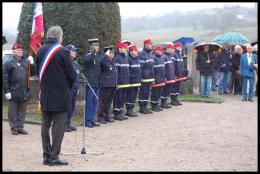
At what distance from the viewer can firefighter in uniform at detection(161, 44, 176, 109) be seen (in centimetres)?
1492

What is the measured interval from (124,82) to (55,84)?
5.01m

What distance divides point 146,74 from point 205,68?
3.83 meters

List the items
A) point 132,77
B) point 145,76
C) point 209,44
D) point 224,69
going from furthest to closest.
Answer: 1. point 224,69
2. point 209,44
3. point 145,76
4. point 132,77

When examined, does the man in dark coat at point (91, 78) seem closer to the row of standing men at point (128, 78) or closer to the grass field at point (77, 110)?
the row of standing men at point (128, 78)

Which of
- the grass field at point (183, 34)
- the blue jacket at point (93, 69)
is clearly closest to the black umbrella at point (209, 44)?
the blue jacket at point (93, 69)

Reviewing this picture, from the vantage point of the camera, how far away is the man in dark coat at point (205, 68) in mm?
17078

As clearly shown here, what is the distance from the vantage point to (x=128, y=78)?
13039 mm

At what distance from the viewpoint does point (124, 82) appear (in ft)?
42.4

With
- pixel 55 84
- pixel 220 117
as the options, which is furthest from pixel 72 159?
pixel 220 117

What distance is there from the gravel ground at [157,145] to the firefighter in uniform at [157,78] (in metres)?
0.66

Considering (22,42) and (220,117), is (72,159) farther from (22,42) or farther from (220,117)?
(22,42)

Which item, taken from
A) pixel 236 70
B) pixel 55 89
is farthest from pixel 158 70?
pixel 55 89

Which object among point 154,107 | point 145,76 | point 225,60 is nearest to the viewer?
point 145,76

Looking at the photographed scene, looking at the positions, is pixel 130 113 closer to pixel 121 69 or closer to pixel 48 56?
pixel 121 69
